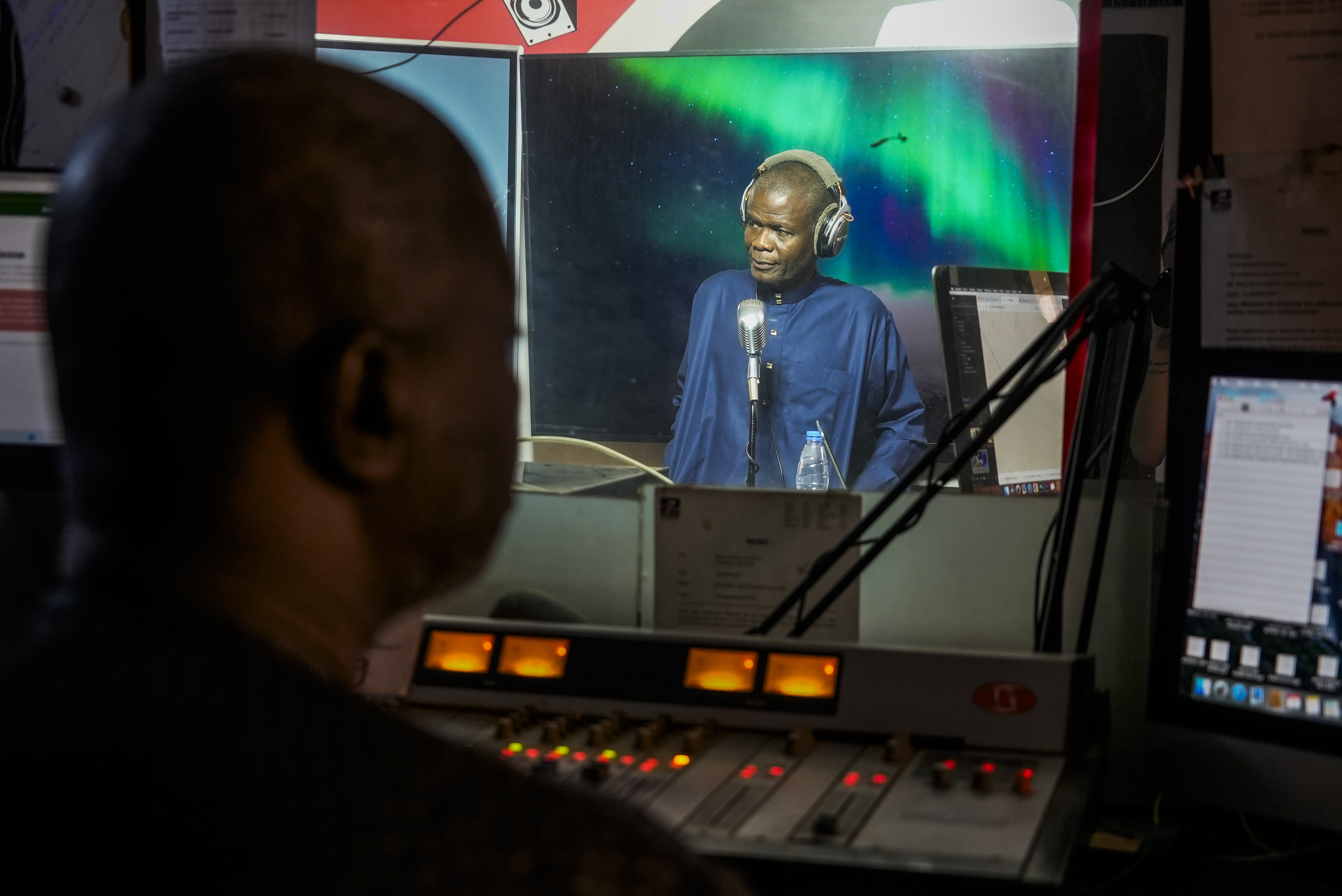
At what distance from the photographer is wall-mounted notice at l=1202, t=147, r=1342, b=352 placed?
3.85ft

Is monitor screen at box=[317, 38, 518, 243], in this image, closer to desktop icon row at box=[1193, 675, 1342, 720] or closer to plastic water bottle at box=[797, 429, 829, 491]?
plastic water bottle at box=[797, 429, 829, 491]

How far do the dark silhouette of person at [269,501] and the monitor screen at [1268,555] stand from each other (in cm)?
68

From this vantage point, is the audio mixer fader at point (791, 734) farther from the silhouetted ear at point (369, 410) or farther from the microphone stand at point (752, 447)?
the microphone stand at point (752, 447)

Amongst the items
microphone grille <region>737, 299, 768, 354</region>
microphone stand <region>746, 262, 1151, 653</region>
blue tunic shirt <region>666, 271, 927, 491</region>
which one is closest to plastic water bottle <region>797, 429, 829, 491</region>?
blue tunic shirt <region>666, 271, 927, 491</region>

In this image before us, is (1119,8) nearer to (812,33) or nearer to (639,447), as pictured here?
(812,33)

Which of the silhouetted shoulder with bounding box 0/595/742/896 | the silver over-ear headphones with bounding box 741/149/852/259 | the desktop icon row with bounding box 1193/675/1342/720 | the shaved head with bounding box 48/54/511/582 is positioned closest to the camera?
the silhouetted shoulder with bounding box 0/595/742/896

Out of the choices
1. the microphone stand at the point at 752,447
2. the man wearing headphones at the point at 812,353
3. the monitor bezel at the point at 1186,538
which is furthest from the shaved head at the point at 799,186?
the monitor bezel at the point at 1186,538

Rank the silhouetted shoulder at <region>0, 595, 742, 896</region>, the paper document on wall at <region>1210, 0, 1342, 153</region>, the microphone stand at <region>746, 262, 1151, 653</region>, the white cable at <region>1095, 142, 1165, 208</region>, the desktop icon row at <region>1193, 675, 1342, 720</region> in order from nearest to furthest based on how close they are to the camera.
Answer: the silhouetted shoulder at <region>0, 595, 742, 896</region> → the desktop icon row at <region>1193, 675, 1342, 720</region> → the microphone stand at <region>746, 262, 1151, 653</region> → the paper document on wall at <region>1210, 0, 1342, 153</region> → the white cable at <region>1095, 142, 1165, 208</region>

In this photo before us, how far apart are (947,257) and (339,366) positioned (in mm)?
1361

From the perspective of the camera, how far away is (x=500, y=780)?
33 centimetres

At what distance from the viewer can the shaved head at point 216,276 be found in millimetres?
395

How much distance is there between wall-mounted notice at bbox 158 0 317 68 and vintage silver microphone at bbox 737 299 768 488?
70 cm

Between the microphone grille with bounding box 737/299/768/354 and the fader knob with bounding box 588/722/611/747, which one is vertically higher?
the microphone grille with bounding box 737/299/768/354

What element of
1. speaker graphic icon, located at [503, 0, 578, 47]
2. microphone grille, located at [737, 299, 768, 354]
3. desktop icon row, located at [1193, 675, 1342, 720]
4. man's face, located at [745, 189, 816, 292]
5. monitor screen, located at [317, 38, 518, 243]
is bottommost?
desktop icon row, located at [1193, 675, 1342, 720]
